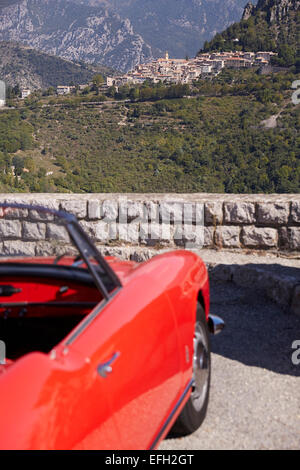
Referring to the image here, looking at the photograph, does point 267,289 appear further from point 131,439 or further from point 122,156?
point 122,156

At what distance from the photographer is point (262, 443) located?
113 inches

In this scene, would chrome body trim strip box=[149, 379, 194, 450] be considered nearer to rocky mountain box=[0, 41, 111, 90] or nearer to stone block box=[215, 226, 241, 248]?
stone block box=[215, 226, 241, 248]

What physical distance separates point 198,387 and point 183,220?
364cm

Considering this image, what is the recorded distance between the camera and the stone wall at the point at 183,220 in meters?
6.16

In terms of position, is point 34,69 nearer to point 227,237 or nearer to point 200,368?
point 227,237

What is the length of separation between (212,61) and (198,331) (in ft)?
212

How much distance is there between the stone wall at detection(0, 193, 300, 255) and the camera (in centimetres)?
616

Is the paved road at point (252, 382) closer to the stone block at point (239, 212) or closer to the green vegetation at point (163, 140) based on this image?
the stone block at point (239, 212)

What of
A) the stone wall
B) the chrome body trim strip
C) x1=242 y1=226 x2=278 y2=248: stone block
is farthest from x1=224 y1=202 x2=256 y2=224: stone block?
the chrome body trim strip

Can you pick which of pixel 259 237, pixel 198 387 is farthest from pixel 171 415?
pixel 259 237

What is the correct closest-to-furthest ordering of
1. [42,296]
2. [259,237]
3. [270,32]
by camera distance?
[42,296], [259,237], [270,32]

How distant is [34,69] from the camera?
309 feet

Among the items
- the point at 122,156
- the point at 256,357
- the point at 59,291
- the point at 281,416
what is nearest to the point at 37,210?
the point at 59,291

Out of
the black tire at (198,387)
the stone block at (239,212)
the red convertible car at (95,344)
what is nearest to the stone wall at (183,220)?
the stone block at (239,212)
